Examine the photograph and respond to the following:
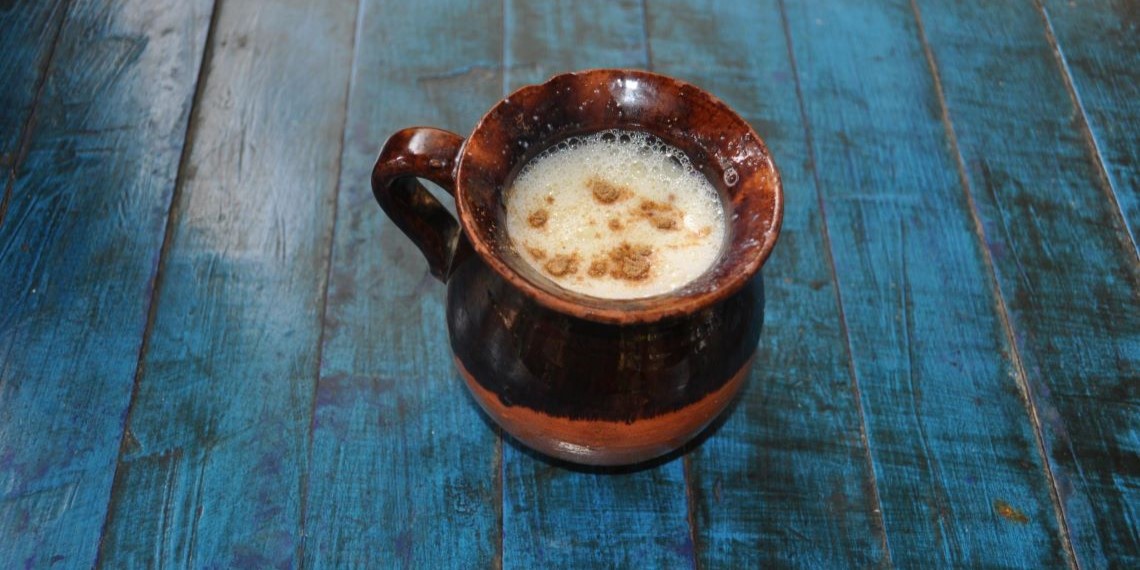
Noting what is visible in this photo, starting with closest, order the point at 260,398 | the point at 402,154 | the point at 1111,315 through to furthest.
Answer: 1. the point at 402,154
2. the point at 260,398
3. the point at 1111,315

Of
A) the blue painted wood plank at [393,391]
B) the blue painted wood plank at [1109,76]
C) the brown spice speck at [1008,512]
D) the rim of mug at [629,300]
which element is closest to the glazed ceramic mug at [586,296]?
the rim of mug at [629,300]

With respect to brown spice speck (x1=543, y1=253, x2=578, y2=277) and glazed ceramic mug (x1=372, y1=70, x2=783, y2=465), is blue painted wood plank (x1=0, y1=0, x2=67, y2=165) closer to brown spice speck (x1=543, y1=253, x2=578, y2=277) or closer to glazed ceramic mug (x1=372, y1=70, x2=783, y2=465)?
glazed ceramic mug (x1=372, y1=70, x2=783, y2=465)

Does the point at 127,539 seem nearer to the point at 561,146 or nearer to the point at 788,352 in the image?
the point at 561,146

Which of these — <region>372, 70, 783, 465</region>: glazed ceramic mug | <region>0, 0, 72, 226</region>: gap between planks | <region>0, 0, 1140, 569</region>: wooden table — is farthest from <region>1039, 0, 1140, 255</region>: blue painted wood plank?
<region>0, 0, 72, 226</region>: gap between planks

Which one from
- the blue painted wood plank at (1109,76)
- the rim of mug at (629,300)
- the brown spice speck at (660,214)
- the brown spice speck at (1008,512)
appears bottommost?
the brown spice speck at (1008,512)

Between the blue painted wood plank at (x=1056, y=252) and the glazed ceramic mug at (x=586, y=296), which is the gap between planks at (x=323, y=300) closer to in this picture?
the glazed ceramic mug at (x=586, y=296)

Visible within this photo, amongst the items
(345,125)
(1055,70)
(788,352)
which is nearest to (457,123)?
(345,125)
